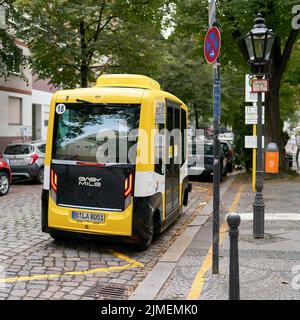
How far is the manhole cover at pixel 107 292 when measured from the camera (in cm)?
549

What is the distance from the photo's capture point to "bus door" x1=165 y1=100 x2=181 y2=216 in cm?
840

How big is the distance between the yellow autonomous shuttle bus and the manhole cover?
1400 millimetres

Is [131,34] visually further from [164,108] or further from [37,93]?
[164,108]

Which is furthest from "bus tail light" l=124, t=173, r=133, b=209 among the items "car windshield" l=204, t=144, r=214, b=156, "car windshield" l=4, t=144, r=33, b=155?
"car windshield" l=204, t=144, r=214, b=156

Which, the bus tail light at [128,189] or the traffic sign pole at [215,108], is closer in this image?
the traffic sign pole at [215,108]

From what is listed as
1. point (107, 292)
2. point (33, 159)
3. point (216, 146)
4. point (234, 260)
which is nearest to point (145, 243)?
point (107, 292)

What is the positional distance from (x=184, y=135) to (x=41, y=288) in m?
5.00

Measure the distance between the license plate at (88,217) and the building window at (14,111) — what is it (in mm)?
18298

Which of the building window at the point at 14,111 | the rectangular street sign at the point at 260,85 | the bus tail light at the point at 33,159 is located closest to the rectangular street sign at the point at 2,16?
the bus tail light at the point at 33,159

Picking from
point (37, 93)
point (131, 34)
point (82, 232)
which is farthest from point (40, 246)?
point (37, 93)

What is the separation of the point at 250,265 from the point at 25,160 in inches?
447

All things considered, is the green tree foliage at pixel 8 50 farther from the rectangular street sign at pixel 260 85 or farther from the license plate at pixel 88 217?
the license plate at pixel 88 217

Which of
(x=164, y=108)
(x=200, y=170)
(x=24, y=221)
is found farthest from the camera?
(x=200, y=170)

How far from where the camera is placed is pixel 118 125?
7371 millimetres
